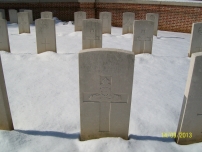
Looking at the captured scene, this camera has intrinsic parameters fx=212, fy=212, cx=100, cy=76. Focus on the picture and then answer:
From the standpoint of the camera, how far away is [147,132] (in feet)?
10.2

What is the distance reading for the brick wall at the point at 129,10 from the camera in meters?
10.3

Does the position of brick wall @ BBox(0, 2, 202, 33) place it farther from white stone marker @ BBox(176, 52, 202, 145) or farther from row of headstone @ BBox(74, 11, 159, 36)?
white stone marker @ BBox(176, 52, 202, 145)

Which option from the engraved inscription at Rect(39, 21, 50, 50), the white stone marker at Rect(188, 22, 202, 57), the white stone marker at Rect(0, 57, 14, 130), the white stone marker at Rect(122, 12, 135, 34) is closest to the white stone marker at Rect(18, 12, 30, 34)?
the engraved inscription at Rect(39, 21, 50, 50)

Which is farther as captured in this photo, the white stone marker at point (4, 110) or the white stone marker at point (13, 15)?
the white stone marker at point (13, 15)

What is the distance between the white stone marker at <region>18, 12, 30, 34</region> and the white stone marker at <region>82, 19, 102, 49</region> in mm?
4031

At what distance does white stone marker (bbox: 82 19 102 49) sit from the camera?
6285mm

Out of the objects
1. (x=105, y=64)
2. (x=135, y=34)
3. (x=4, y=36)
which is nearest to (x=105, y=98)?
(x=105, y=64)

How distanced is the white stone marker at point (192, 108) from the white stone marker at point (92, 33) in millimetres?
4218

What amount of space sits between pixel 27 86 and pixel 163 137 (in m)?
2.96

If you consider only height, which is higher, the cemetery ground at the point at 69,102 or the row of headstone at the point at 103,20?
the row of headstone at the point at 103,20

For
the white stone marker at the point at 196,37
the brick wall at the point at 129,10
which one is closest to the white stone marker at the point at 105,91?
the white stone marker at the point at 196,37

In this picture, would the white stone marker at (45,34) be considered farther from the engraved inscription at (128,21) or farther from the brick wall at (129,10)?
the brick wall at (129,10)

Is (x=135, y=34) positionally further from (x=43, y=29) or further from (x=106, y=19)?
(x=106, y=19)

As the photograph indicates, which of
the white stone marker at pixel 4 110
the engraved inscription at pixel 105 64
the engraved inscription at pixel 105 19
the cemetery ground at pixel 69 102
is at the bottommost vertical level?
the cemetery ground at pixel 69 102
